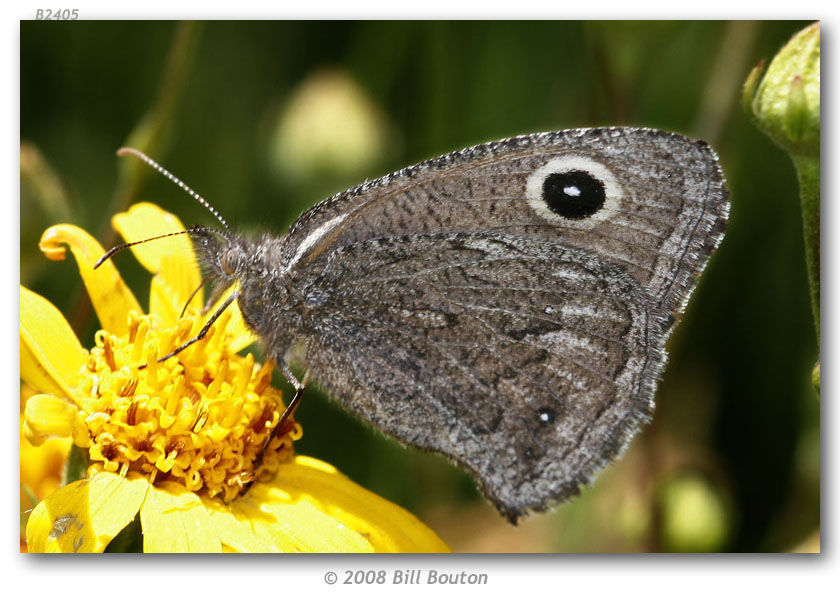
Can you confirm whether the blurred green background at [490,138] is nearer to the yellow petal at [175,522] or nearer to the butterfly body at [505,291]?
the butterfly body at [505,291]

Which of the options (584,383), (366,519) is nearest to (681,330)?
(584,383)

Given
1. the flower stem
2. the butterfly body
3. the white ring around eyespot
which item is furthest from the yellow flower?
the flower stem

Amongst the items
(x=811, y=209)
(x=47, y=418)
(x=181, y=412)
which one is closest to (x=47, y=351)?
(x=47, y=418)

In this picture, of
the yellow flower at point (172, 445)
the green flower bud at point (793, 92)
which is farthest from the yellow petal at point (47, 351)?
the green flower bud at point (793, 92)

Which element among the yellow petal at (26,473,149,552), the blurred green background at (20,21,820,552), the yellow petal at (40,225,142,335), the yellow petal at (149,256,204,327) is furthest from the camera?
the blurred green background at (20,21,820,552)

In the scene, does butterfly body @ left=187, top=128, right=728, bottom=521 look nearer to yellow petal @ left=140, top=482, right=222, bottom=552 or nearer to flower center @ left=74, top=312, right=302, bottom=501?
flower center @ left=74, top=312, right=302, bottom=501

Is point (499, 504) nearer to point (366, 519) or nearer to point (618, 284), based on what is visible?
point (366, 519)
